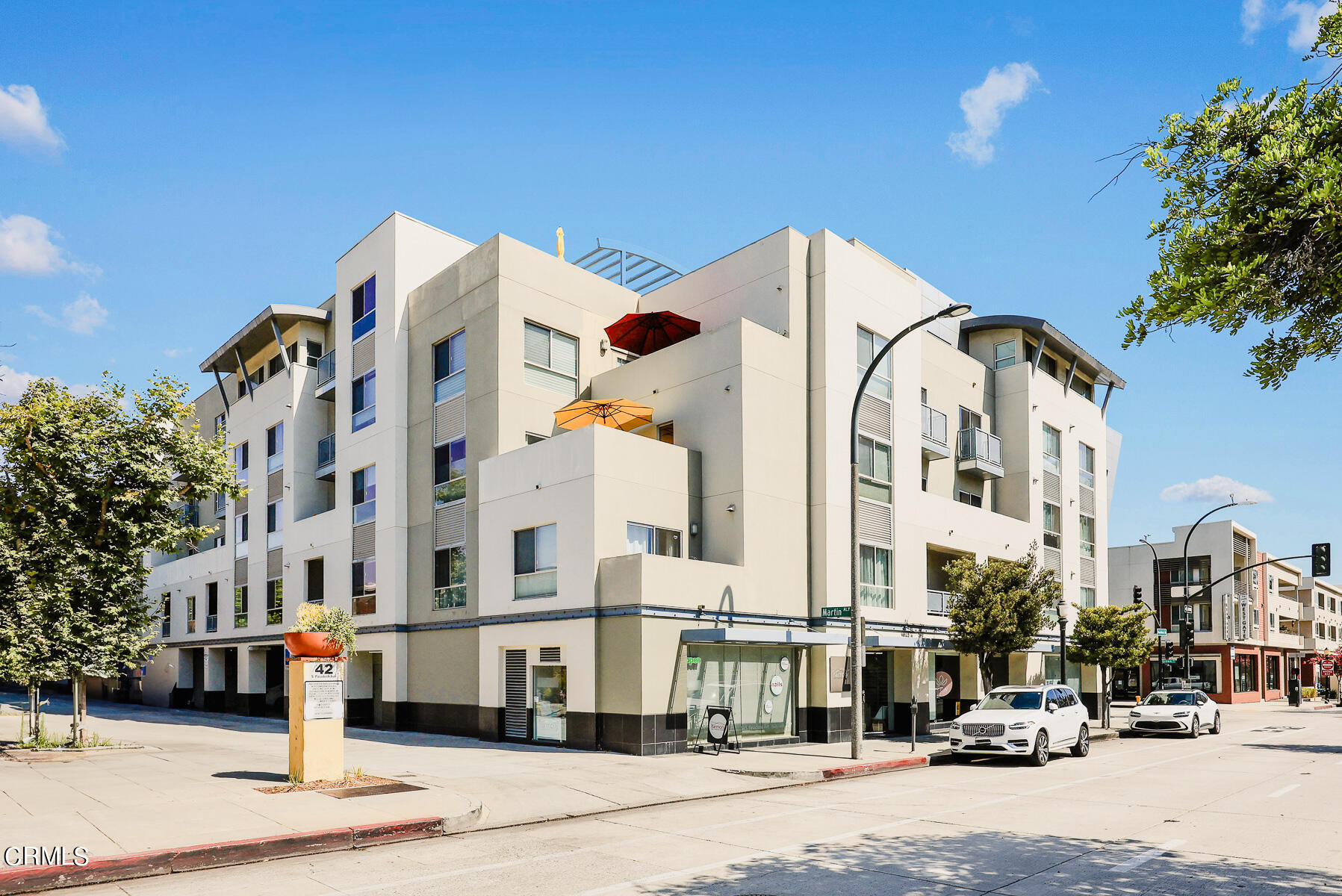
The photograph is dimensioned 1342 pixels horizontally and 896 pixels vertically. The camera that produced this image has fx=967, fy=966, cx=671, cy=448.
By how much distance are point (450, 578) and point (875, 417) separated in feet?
44.1

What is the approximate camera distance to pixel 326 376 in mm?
36594

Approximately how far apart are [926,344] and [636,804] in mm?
23171

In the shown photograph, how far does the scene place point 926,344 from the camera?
34000 millimetres

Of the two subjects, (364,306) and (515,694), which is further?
(364,306)

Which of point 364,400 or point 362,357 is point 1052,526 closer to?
point 364,400

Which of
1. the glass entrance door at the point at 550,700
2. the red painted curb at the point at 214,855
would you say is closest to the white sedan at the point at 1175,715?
the glass entrance door at the point at 550,700

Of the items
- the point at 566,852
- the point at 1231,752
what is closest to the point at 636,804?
the point at 566,852

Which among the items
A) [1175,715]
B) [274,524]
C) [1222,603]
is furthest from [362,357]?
[1222,603]

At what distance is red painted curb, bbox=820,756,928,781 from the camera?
19.1 metres

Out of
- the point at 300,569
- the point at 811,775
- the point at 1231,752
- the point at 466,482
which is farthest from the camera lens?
the point at 300,569

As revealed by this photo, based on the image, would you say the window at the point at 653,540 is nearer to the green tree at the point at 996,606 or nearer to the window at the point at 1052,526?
the green tree at the point at 996,606

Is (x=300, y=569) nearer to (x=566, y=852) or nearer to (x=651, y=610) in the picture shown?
(x=651, y=610)

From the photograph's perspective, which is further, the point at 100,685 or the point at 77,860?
the point at 100,685

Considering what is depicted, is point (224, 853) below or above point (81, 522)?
below
